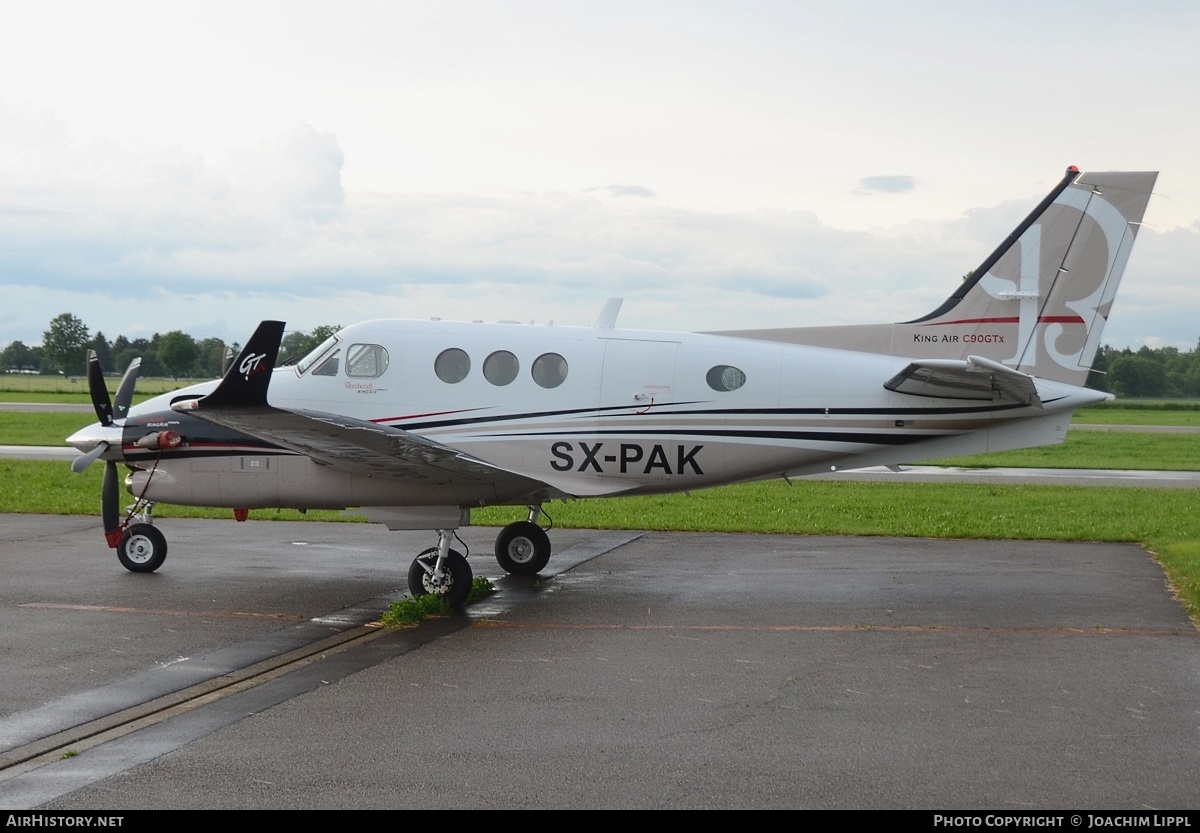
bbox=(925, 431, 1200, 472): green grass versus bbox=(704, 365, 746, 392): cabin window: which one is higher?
bbox=(704, 365, 746, 392): cabin window

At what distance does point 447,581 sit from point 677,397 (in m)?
3.38

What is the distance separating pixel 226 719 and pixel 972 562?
11038 millimetres

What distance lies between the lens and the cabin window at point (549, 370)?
44.6ft

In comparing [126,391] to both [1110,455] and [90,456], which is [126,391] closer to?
[90,456]

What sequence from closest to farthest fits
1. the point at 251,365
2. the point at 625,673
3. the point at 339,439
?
1. the point at 625,673
2. the point at 251,365
3. the point at 339,439

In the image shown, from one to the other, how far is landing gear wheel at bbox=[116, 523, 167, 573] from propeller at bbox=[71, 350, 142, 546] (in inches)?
6.7

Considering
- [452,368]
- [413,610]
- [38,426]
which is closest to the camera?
[413,610]

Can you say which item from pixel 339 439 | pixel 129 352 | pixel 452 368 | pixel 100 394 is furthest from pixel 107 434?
pixel 129 352

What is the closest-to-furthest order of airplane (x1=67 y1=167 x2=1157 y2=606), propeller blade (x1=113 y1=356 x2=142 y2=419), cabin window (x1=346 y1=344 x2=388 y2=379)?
airplane (x1=67 y1=167 x2=1157 y2=606) → cabin window (x1=346 y1=344 x2=388 y2=379) → propeller blade (x1=113 y1=356 x2=142 y2=419)

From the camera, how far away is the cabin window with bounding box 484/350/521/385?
1366 centimetres

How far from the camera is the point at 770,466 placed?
13.6 meters

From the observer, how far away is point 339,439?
1185 centimetres

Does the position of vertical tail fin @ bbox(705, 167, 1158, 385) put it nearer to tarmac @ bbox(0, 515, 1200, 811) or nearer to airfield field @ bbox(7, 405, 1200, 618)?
tarmac @ bbox(0, 515, 1200, 811)

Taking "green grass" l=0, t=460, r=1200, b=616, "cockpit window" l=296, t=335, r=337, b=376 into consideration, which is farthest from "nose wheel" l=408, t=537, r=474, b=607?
"green grass" l=0, t=460, r=1200, b=616
